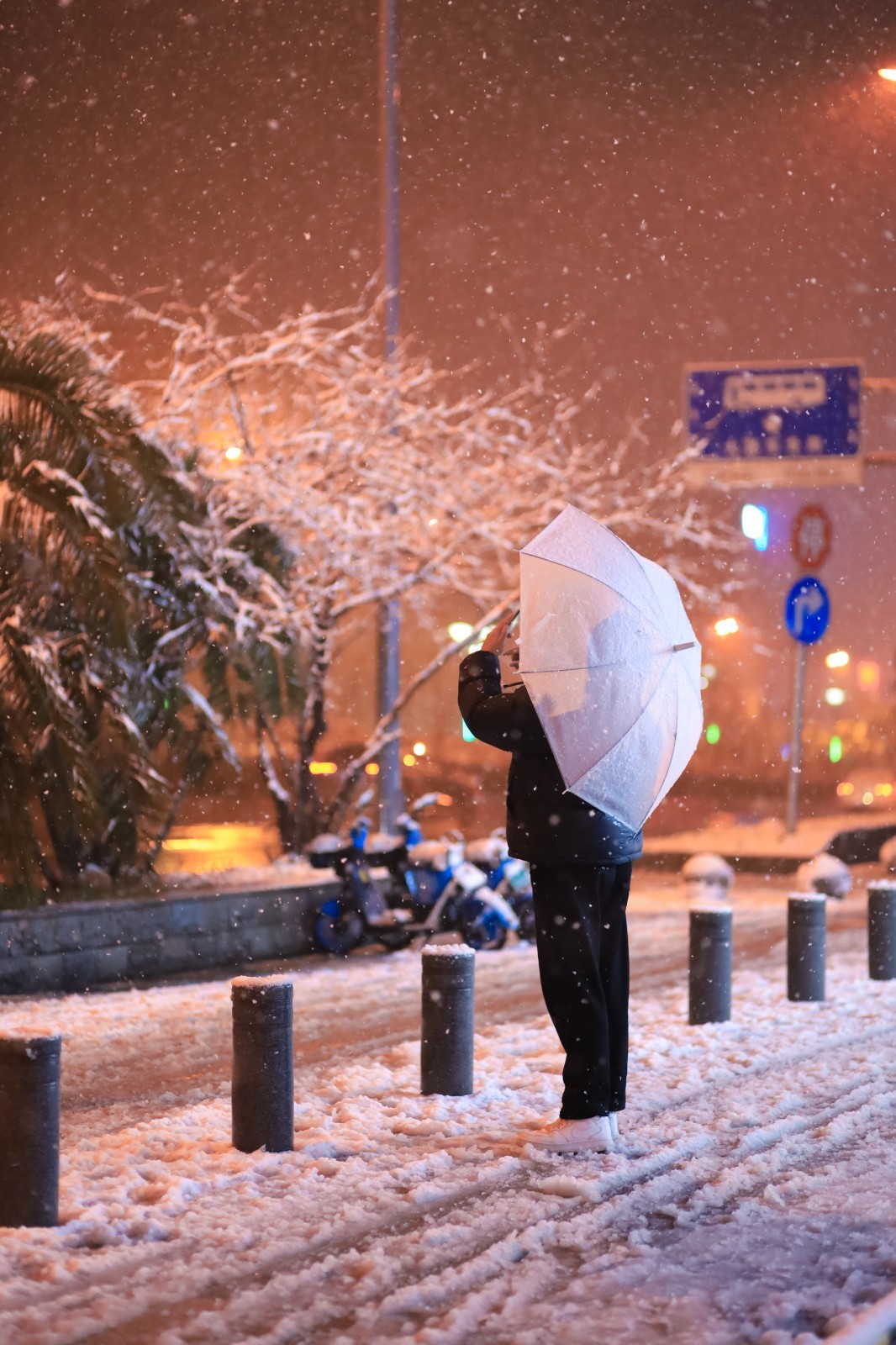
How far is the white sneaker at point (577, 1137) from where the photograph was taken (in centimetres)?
612

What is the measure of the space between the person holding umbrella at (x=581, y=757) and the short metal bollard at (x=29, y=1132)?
184 centimetres

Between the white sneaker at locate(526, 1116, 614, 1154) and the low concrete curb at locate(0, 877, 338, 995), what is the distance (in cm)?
591

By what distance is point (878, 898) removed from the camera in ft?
38.8

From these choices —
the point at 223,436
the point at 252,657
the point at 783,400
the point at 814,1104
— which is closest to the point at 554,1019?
the point at 814,1104

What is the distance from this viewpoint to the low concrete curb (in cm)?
1124

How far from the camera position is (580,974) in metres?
6.05

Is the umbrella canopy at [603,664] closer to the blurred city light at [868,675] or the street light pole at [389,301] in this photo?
the street light pole at [389,301]

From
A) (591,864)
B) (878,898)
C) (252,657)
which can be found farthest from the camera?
(252,657)

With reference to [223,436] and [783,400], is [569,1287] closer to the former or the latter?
[223,436]

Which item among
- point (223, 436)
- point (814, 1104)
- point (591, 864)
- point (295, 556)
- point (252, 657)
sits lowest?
point (814, 1104)

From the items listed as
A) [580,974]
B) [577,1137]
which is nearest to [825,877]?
[577,1137]

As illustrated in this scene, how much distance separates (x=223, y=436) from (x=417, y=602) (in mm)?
3097

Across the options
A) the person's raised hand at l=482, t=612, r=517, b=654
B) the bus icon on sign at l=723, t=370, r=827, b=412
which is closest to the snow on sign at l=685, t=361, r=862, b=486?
the bus icon on sign at l=723, t=370, r=827, b=412

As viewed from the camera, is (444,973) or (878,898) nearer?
(444,973)
